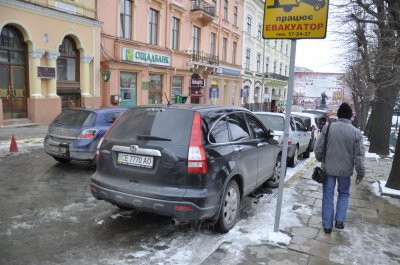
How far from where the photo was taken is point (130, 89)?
20.8m

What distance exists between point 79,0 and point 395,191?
15574mm

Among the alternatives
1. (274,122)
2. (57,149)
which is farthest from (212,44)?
(57,149)

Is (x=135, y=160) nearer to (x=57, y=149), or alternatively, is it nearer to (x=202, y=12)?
(x=57, y=149)

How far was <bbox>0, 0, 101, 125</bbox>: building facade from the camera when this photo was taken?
14.2m

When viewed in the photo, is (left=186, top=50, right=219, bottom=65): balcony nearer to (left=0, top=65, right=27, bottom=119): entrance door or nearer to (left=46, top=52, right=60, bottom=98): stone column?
(left=46, top=52, right=60, bottom=98): stone column

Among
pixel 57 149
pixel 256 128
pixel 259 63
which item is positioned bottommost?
pixel 57 149

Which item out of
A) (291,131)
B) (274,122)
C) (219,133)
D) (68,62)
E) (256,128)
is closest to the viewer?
(219,133)

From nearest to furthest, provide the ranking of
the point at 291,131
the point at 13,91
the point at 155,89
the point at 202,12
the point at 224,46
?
the point at 291,131, the point at 13,91, the point at 155,89, the point at 202,12, the point at 224,46

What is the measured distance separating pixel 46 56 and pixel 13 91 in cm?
210

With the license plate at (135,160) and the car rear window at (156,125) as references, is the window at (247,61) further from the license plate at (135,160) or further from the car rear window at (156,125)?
the license plate at (135,160)

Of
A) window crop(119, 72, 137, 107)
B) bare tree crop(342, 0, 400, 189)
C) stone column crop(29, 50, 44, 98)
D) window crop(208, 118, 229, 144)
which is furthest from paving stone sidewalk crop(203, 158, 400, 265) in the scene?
window crop(119, 72, 137, 107)

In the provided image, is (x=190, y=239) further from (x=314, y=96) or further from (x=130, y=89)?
(x=314, y=96)

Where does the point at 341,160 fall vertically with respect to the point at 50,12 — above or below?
below

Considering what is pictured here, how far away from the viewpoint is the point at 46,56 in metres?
15.4
